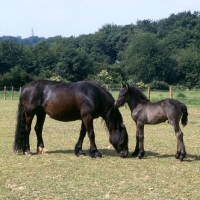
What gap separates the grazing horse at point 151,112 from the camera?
813cm

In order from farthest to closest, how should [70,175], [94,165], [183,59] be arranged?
[183,59] → [94,165] → [70,175]

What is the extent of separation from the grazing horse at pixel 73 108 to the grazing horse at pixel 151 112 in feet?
1.04

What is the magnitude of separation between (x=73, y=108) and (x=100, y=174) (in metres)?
2.21

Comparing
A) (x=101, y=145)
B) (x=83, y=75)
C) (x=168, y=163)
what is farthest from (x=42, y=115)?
(x=83, y=75)

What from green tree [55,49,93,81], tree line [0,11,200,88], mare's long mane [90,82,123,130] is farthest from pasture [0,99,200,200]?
green tree [55,49,93,81]

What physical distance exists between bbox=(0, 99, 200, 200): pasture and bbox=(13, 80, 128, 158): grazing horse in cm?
32

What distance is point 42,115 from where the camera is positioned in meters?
9.34

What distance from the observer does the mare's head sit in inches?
334

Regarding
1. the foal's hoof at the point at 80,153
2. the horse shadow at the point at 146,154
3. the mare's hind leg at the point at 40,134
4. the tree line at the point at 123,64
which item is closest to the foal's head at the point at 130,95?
the horse shadow at the point at 146,154

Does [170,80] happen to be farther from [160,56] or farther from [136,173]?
[136,173]

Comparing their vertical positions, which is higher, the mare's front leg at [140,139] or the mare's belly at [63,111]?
the mare's belly at [63,111]

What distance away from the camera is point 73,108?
8.72 metres

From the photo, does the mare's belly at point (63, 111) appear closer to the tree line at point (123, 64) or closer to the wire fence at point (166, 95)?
the wire fence at point (166, 95)

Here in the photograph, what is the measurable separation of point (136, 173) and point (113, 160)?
4.17 feet
